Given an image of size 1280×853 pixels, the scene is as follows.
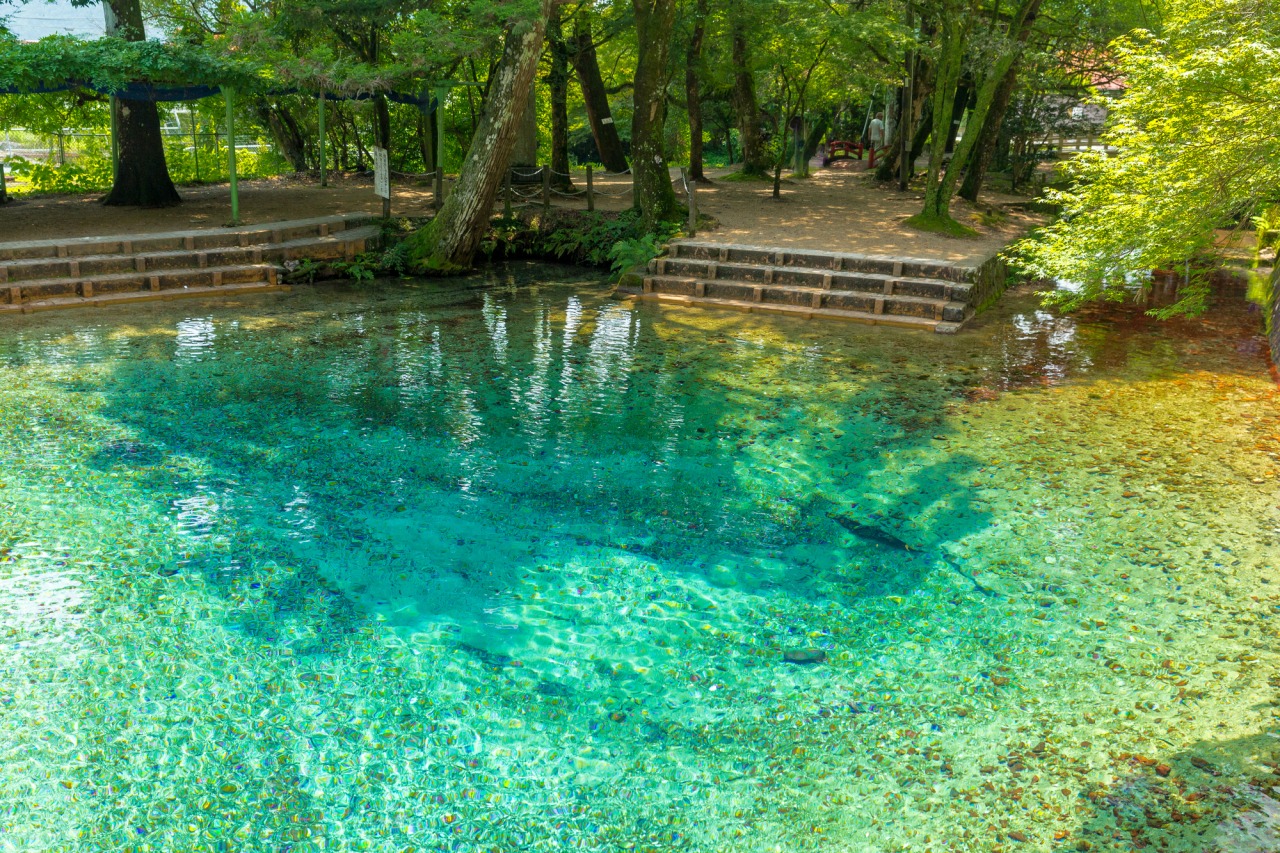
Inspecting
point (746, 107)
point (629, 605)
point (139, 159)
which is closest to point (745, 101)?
point (746, 107)

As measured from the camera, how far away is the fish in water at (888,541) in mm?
6228

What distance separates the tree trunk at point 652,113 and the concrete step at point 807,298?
2124 millimetres

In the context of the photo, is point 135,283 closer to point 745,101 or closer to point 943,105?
point 943,105

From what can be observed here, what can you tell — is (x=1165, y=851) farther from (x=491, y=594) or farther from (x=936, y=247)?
(x=936, y=247)

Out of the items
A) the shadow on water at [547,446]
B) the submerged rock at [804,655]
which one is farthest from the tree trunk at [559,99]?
the submerged rock at [804,655]

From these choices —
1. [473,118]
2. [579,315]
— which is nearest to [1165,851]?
[579,315]

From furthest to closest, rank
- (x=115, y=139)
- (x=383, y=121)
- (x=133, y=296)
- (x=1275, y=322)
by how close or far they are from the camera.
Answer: (x=383, y=121)
(x=115, y=139)
(x=133, y=296)
(x=1275, y=322)

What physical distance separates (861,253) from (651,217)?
3814mm

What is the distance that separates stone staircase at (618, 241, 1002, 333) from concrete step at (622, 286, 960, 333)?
0.04ft

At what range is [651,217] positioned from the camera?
53.6ft

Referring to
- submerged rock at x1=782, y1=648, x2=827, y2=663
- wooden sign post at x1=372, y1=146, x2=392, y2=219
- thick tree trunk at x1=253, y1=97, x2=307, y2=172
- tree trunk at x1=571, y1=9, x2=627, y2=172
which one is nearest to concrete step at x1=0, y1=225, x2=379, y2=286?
wooden sign post at x1=372, y1=146, x2=392, y2=219

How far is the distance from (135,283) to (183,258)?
2.97 feet

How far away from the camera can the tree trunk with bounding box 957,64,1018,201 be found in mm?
19906

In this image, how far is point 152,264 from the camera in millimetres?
13891
